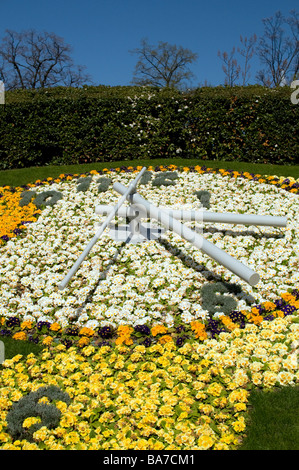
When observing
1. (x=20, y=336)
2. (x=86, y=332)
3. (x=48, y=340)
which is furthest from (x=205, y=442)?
(x=20, y=336)

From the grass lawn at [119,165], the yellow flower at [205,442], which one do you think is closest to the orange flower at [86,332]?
the yellow flower at [205,442]

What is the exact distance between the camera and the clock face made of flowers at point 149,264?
17.4 feet

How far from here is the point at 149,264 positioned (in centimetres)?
616

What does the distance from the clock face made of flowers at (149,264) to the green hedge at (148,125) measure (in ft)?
10.7

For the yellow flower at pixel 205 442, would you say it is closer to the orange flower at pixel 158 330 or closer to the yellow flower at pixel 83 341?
the orange flower at pixel 158 330

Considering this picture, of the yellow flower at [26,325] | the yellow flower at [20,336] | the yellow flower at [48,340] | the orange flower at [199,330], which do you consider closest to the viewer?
the orange flower at [199,330]

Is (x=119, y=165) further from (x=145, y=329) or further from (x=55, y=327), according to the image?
(x=145, y=329)

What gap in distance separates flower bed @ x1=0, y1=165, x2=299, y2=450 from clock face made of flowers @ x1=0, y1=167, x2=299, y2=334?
0.8 inches

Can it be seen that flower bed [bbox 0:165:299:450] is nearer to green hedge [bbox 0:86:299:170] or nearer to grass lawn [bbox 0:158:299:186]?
grass lawn [bbox 0:158:299:186]

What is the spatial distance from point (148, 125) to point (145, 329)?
855cm

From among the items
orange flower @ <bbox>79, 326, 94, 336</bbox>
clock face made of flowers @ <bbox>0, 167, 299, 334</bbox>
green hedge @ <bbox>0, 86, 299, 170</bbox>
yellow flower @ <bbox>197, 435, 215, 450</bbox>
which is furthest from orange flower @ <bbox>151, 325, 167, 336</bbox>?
green hedge @ <bbox>0, 86, 299, 170</bbox>

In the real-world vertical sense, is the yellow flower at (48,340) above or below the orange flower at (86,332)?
below

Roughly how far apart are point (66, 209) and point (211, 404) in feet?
18.2
